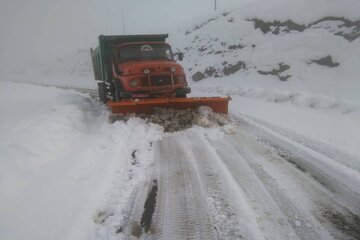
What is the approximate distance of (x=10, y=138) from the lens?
682 centimetres

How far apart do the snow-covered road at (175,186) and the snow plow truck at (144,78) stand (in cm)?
119

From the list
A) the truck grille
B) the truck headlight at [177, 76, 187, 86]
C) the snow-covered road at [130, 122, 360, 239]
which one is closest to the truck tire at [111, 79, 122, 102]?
the truck grille

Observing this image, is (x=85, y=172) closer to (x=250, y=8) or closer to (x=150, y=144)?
(x=150, y=144)

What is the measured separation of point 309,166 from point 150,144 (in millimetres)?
3003

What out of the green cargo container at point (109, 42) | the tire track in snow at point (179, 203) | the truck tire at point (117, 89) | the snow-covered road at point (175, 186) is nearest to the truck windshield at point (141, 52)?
the truck tire at point (117, 89)

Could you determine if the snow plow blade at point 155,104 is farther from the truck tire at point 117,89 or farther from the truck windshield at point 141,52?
the truck windshield at point 141,52

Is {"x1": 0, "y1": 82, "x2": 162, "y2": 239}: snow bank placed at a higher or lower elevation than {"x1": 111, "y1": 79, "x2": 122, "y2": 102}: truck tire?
lower

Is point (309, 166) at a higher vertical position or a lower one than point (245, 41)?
lower

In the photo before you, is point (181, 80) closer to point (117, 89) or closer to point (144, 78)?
point (144, 78)

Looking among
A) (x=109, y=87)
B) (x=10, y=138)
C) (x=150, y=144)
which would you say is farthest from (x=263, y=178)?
(x=109, y=87)

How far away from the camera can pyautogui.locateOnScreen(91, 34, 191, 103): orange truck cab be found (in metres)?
9.27

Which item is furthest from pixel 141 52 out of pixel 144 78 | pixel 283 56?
pixel 283 56

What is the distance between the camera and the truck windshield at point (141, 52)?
1031 cm

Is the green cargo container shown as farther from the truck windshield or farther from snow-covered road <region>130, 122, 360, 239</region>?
snow-covered road <region>130, 122, 360, 239</region>
